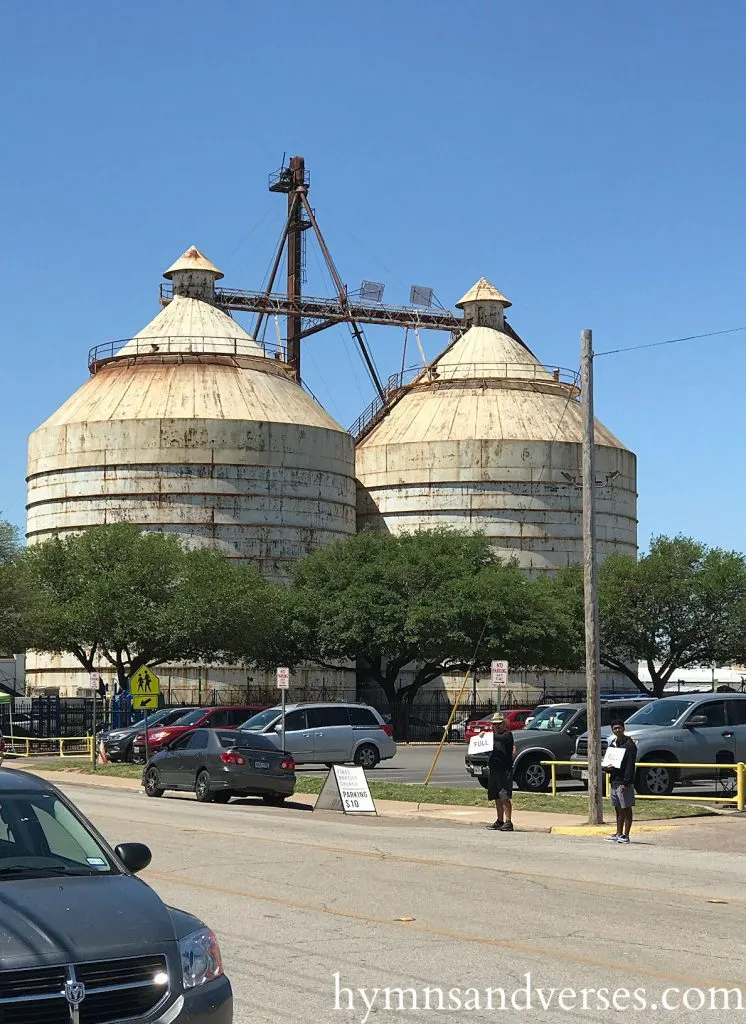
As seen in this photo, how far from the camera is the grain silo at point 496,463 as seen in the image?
7906 centimetres

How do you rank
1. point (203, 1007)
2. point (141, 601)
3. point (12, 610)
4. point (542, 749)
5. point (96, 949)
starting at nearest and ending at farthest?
point (96, 949)
point (203, 1007)
point (542, 749)
point (12, 610)
point (141, 601)

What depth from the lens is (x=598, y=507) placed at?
264 feet

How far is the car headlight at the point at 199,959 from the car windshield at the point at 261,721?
2939cm

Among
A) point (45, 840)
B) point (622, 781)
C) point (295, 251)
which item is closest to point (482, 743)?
point (622, 781)

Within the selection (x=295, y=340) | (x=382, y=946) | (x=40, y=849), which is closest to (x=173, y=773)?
(x=382, y=946)

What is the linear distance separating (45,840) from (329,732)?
29.8 meters

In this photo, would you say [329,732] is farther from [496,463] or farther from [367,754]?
[496,463]

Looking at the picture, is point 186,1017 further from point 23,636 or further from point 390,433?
point 390,433

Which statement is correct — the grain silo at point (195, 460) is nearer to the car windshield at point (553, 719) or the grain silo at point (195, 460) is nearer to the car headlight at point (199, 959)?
the car windshield at point (553, 719)

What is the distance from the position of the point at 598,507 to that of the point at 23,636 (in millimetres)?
35563

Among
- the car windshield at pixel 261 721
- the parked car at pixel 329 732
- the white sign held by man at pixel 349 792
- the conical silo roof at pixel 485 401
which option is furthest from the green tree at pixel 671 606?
the white sign held by man at pixel 349 792

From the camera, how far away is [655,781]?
2795 cm

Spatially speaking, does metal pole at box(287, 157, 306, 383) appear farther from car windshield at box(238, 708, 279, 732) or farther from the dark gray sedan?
the dark gray sedan

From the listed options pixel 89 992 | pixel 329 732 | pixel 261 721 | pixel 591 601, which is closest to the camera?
pixel 89 992
